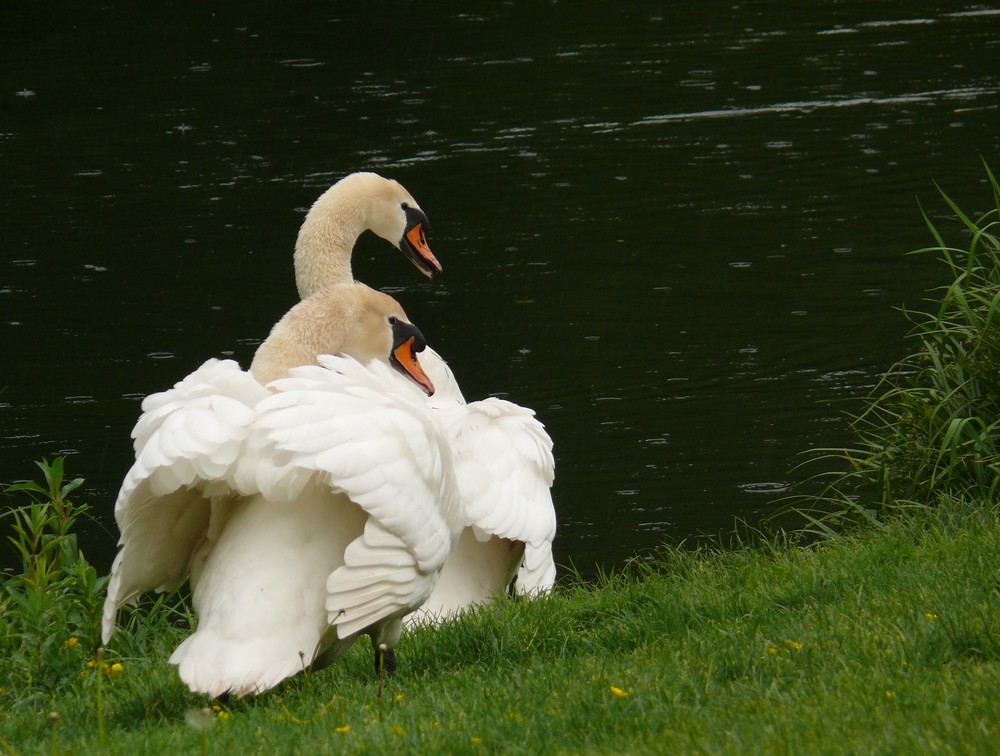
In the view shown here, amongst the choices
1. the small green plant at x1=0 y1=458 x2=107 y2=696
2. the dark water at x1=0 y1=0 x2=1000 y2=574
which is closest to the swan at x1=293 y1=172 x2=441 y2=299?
the dark water at x1=0 y1=0 x2=1000 y2=574

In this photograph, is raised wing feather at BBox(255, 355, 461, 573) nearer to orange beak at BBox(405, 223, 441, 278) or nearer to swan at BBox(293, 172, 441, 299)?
swan at BBox(293, 172, 441, 299)

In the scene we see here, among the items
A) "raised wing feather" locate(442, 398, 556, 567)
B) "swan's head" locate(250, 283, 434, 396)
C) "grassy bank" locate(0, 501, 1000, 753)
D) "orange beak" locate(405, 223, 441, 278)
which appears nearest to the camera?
"grassy bank" locate(0, 501, 1000, 753)

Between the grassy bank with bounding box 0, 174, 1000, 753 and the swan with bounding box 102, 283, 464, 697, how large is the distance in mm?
206

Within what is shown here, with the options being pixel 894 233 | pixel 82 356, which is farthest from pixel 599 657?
pixel 894 233

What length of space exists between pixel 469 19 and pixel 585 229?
517 inches

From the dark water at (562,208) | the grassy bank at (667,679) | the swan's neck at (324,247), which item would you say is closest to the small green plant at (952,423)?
the grassy bank at (667,679)

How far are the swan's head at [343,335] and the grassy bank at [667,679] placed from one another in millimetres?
1066

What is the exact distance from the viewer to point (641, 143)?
18484mm

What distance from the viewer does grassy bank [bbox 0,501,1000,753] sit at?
12.7ft

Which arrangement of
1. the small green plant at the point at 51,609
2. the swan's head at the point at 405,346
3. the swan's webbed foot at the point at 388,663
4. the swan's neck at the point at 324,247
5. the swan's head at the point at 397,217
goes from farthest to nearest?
the swan's head at the point at 397,217
the swan's neck at the point at 324,247
the swan's head at the point at 405,346
the small green plant at the point at 51,609
the swan's webbed foot at the point at 388,663

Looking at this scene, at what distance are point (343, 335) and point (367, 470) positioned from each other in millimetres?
1503

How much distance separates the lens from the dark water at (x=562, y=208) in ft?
35.0

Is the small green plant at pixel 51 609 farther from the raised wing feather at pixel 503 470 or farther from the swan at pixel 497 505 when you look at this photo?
the raised wing feather at pixel 503 470

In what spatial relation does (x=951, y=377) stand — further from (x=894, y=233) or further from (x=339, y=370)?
(x=894, y=233)
